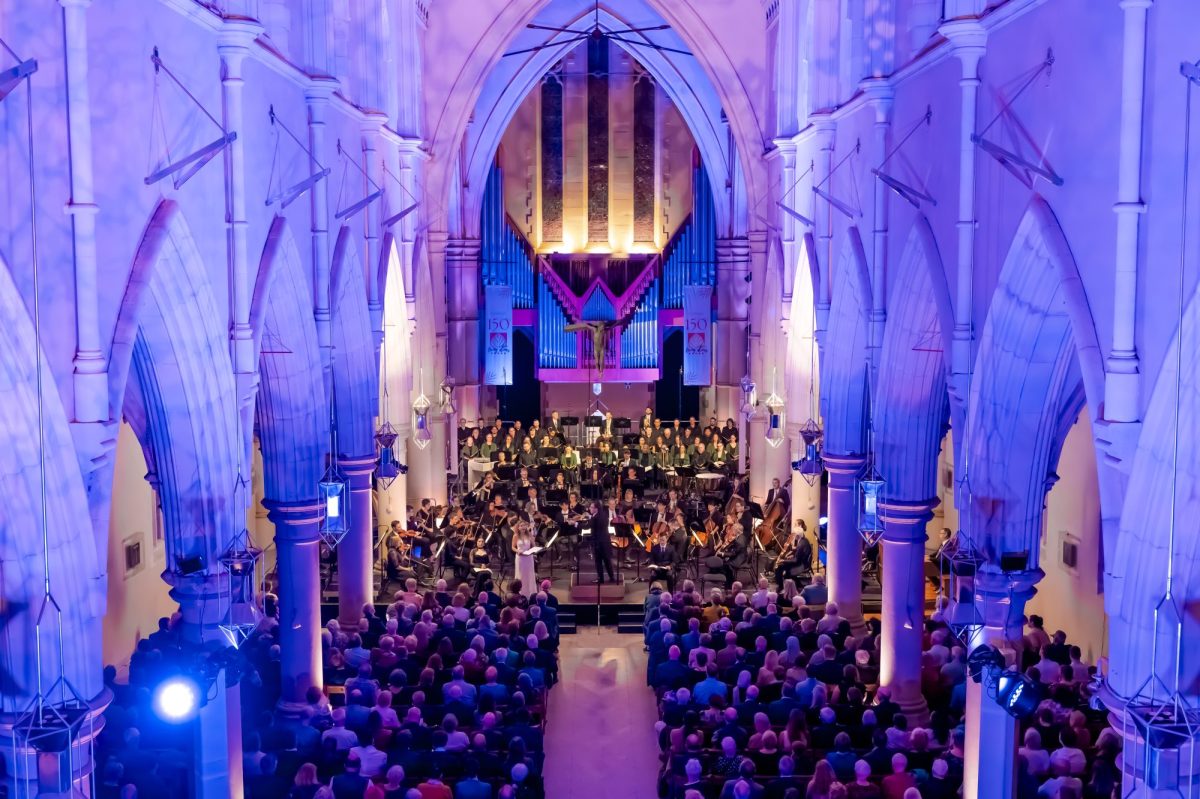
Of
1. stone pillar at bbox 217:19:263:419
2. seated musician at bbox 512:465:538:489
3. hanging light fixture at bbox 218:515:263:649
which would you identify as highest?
stone pillar at bbox 217:19:263:419

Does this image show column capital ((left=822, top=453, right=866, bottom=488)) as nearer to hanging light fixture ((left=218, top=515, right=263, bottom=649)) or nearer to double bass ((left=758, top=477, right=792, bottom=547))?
double bass ((left=758, top=477, right=792, bottom=547))

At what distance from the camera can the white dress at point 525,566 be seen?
19.2m

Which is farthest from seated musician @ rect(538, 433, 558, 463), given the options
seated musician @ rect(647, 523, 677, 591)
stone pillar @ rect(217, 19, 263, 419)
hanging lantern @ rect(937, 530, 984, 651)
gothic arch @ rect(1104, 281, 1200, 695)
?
gothic arch @ rect(1104, 281, 1200, 695)

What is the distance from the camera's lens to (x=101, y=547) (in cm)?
880

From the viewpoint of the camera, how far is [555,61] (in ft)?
102

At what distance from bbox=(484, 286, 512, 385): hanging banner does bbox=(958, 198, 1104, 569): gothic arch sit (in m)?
20.8

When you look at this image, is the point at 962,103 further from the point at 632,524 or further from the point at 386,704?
the point at 632,524

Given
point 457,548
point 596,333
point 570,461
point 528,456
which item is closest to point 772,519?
point 457,548

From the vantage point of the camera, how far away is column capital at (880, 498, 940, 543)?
15.0 metres

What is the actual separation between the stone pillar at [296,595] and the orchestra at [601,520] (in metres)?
4.75

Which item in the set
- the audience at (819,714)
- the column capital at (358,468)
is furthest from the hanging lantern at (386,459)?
the audience at (819,714)

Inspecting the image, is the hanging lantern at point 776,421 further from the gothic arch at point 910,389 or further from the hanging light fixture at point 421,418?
the gothic arch at point 910,389

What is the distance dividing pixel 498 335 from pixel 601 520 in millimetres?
11727

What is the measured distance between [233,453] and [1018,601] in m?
7.46
